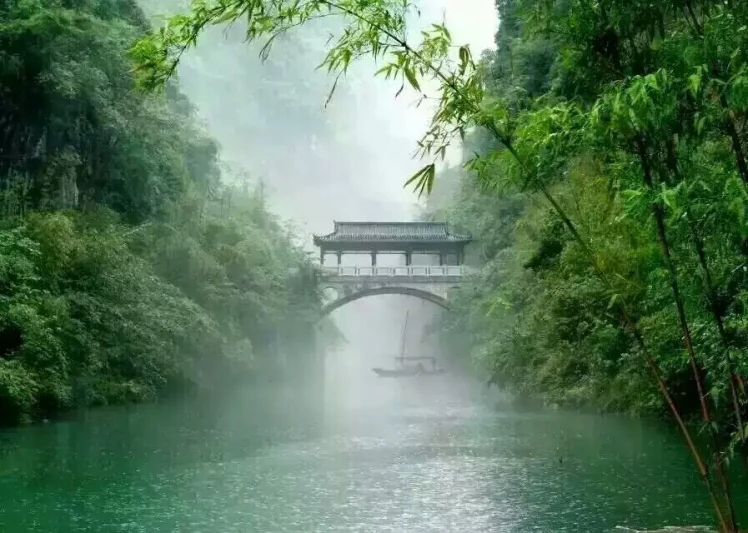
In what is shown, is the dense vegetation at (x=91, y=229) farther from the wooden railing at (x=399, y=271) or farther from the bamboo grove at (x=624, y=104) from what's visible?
the wooden railing at (x=399, y=271)

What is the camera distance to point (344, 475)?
9977 mm

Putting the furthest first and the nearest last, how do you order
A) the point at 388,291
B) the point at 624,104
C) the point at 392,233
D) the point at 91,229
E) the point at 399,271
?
the point at 392,233, the point at 399,271, the point at 388,291, the point at 91,229, the point at 624,104

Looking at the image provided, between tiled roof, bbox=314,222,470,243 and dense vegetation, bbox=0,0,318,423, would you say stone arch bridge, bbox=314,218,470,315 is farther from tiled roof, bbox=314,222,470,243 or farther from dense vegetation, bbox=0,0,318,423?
dense vegetation, bbox=0,0,318,423

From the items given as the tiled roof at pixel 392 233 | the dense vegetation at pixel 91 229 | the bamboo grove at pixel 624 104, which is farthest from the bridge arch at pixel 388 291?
the bamboo grove at pixel 624 104

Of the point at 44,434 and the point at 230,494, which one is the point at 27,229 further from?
the point at 230,494

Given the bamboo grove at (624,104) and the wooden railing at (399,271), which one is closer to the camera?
the bamboo grove at (624,104)

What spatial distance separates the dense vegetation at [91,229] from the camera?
1445 cm

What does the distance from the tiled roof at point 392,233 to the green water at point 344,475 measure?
61.8 feet

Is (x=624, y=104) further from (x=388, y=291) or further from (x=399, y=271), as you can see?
(x=399, y=271)

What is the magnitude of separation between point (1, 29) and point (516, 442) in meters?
12.3

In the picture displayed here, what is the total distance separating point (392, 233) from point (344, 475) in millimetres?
26827

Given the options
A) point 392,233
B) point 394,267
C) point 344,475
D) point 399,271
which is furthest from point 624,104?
point 392,233

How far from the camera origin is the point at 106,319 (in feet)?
55.4

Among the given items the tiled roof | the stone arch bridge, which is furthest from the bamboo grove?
the tiled roof
